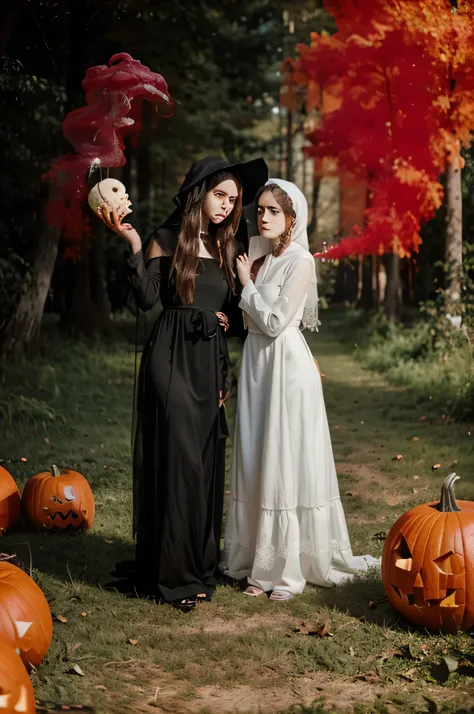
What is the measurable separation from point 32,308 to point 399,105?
6846mm

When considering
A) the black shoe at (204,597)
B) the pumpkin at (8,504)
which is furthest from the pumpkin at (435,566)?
the pumpkin at (8,504)

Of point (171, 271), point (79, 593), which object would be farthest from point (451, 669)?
point (171, 271)

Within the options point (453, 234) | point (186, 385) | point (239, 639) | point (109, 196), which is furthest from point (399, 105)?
point (239, 639)

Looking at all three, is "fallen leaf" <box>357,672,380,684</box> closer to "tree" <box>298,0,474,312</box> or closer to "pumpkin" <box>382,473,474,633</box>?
"pumpkin" <box>382,473,474,633</box>

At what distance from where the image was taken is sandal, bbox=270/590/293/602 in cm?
516

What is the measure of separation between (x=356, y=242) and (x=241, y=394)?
13.4 meters

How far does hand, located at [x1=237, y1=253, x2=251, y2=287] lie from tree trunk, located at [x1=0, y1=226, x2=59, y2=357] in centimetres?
850

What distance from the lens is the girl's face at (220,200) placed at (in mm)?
5113

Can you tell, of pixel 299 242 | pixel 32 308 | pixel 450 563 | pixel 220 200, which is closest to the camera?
pixel 450 563

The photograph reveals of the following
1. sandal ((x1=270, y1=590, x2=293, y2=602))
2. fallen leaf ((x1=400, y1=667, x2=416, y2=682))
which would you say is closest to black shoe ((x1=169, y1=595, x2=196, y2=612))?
sandal ((x1=270, y1=590, x2=293, y2=602))

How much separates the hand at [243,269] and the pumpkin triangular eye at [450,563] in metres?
1.89

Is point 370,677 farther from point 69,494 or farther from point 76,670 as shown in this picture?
point 69,494

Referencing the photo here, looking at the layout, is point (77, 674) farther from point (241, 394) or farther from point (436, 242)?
Result: point (436, 242)

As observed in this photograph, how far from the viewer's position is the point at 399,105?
48.7 ft
